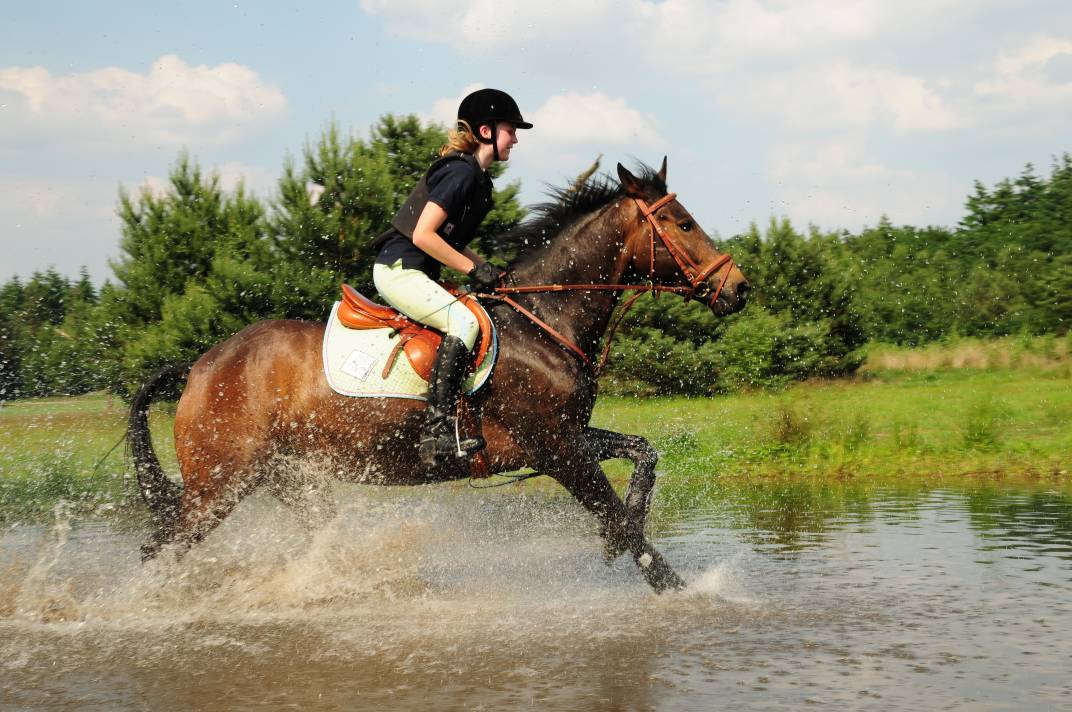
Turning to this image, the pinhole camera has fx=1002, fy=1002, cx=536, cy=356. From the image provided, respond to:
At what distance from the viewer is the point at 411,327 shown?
22.6 ft

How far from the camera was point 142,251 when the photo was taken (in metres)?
28.0

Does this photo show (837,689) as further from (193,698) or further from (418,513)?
(418,513)

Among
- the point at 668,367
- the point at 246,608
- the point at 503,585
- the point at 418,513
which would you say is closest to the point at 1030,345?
the point at 668,367

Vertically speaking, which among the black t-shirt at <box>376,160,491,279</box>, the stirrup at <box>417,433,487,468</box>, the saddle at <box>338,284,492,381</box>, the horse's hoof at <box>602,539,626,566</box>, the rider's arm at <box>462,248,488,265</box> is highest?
the black t-shirt at <box>376,160,491,279</box>

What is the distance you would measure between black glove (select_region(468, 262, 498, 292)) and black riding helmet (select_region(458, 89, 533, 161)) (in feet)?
2.76

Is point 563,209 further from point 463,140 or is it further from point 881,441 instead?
point 881,441

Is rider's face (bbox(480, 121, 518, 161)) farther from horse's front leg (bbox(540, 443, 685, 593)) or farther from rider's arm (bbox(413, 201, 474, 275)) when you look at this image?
horse's front leg (bbox(540, 443, 685, 593))

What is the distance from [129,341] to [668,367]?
14.5 metres

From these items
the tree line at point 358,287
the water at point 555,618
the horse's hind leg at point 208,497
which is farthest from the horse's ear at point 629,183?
the tree line at point 358,287

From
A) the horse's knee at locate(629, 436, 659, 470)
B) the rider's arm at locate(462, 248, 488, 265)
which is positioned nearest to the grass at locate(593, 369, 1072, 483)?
the horse's knee at locate(629, 436, 659, 470)

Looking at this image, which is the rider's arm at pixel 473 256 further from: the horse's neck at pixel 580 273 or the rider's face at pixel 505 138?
the rider's face at pixel 505 138

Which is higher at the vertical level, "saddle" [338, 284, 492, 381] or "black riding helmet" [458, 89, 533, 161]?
"black riding helmet" [458, 89, 533, 161]

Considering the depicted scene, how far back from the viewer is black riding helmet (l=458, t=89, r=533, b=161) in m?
6.80

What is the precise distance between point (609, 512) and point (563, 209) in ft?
7.20
